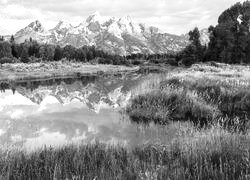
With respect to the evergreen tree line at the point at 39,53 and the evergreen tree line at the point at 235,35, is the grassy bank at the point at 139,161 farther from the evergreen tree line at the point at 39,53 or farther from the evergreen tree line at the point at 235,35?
the evergreen tree line at the point at 39,53

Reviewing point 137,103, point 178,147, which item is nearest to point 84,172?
point 178,147

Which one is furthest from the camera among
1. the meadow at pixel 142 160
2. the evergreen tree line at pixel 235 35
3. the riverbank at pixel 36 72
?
the evergreen tree line at pixel 235 35

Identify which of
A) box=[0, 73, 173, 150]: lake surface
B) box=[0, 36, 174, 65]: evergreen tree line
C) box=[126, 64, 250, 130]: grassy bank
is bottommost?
box=[0, 73, 173, 150]: lake surface

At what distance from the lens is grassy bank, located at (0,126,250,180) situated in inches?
240

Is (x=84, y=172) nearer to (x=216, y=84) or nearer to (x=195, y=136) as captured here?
(x=195, y=136)

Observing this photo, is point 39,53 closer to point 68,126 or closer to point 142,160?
point 68,126

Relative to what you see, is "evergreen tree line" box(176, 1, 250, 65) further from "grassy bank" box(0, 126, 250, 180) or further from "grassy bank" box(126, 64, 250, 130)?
"grassy bank" box(0, 126, 250, 180)

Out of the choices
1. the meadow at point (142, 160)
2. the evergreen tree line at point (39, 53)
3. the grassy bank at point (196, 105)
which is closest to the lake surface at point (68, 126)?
the grassy bank at point (196, 105)

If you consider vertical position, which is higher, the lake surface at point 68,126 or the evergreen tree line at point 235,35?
the evergreen tree line at point 235,35

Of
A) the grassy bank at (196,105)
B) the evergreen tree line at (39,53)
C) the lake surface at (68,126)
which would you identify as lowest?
the lake surface at (68,126)

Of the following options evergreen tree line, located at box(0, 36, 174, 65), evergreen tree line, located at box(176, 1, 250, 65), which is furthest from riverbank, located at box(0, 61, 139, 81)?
evergreen tree line, located at box(0, 36, 174, 65)

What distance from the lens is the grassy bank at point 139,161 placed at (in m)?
6.11

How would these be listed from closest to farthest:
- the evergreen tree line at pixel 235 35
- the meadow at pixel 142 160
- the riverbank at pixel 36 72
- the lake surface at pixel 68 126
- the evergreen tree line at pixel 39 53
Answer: the meadow at pixel 142 160
the lake surface at pixel 68 126
the riverbank at pixel 36 72
the evergreen tree line at pixel 235 35
the evergreen tree line at pixel 39 53

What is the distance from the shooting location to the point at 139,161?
7.21m
